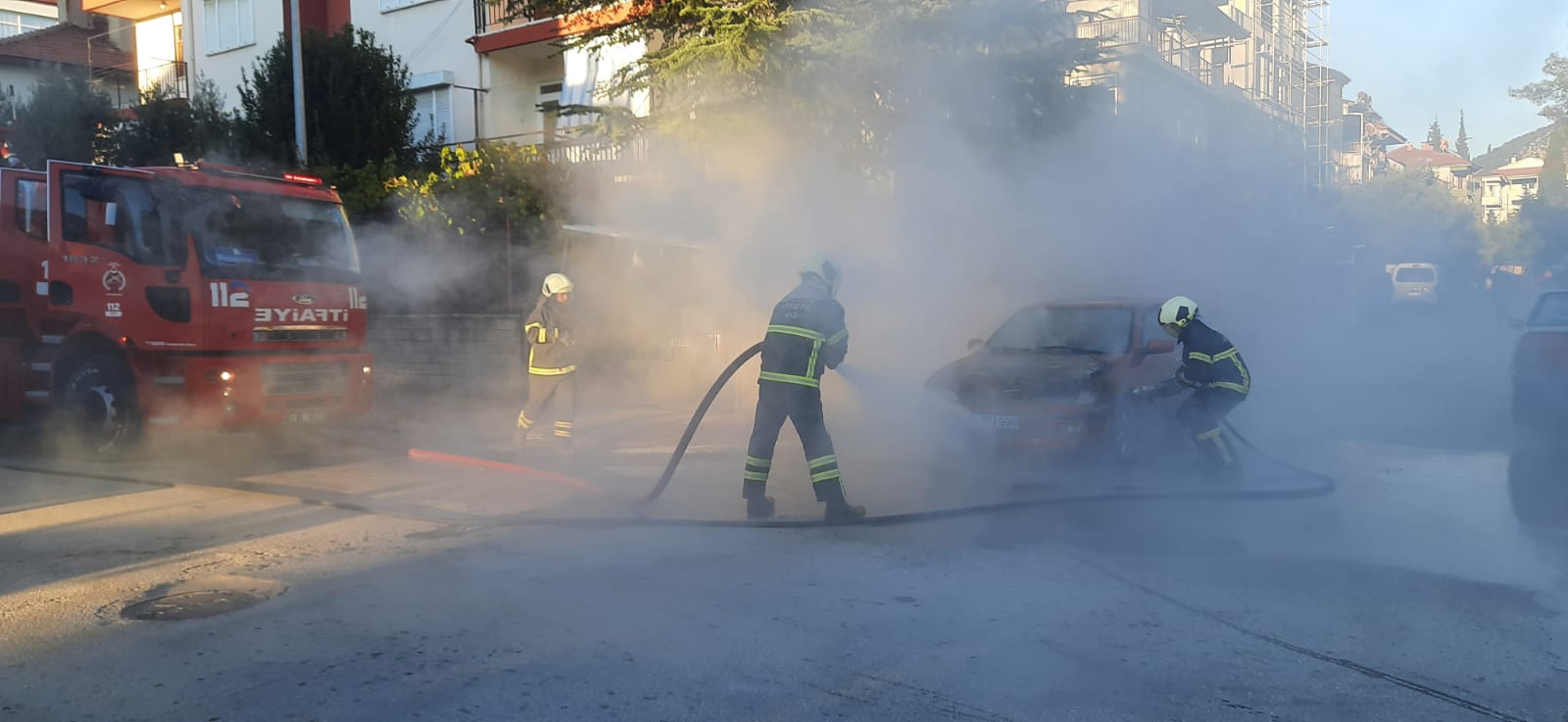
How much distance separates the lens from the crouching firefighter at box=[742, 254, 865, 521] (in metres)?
6.19

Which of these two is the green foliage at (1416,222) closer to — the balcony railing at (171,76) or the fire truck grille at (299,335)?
the fire truck grille at (299,335)

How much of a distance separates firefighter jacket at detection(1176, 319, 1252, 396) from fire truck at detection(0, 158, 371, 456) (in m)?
6.73

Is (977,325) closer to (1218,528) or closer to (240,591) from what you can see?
(1218,528)

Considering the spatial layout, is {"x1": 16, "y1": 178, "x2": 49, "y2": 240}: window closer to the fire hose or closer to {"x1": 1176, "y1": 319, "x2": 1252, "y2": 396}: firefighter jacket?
the fire hose

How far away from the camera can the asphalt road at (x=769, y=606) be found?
3.59 meters

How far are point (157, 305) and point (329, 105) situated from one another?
9232 millimetres

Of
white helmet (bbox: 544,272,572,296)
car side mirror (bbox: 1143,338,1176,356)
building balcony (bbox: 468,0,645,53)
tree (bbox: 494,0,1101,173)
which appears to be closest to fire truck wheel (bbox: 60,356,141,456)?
white helmet (bbox: 544,272,572,296)

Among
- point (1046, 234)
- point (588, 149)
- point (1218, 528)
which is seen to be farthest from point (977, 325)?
point (1218, 528)

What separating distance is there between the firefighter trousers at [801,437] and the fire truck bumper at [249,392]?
4.55 meters

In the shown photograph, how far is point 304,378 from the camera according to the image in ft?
29.6

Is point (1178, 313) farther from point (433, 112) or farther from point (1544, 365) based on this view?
point (433, 112)

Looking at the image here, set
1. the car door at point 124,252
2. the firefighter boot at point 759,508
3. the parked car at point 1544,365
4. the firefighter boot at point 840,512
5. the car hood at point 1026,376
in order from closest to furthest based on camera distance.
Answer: the firefighter boot at point 840,512, the firefighter boot at point 759,508, the car hood at point 1026,376, the car door at point 124,252, the parked car at point 1544,365

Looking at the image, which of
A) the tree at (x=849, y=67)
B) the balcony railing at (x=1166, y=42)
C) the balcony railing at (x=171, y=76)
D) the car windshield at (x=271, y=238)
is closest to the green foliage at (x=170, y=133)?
the balcony railing at (x=171, y=76)

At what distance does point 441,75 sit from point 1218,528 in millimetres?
17354
